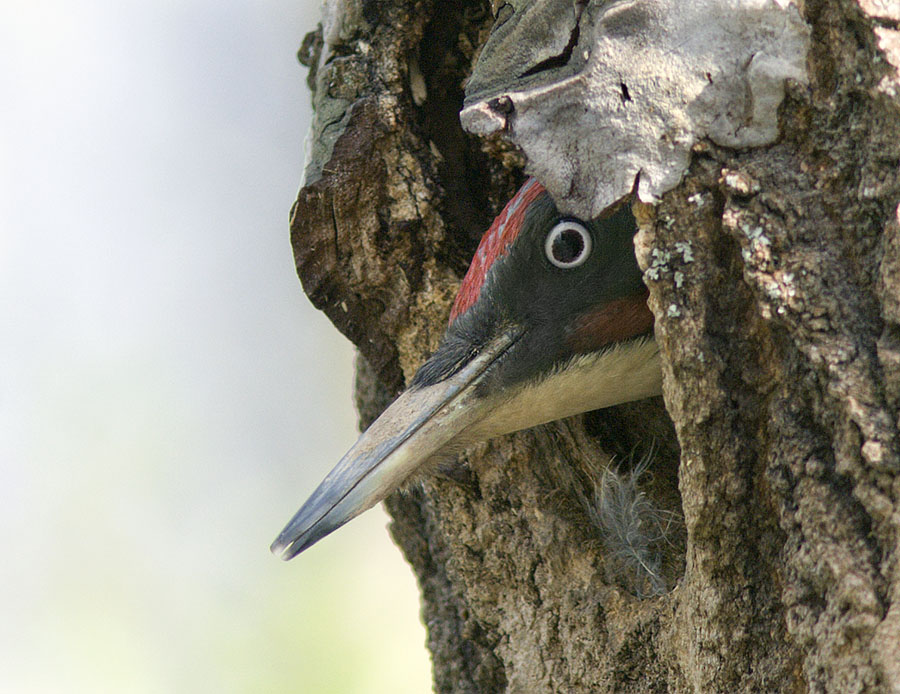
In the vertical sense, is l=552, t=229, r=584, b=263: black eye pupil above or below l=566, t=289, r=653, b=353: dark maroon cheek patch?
above

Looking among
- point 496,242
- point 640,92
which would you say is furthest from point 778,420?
point 496,242

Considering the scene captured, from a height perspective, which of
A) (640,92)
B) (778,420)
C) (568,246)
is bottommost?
(778,420)

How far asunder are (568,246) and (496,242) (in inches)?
5.4

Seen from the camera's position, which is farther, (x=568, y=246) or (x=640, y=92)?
(x=568, y=246)

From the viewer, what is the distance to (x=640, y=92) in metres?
1.43

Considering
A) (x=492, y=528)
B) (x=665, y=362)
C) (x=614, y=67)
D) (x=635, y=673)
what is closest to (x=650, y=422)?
(x=492, y=528)

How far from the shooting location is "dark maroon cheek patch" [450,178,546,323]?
1814 mm

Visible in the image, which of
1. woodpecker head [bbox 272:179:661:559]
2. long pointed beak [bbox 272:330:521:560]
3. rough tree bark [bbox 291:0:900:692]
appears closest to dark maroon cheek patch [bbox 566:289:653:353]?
woodpecker head [bbox 272:179:661:559]

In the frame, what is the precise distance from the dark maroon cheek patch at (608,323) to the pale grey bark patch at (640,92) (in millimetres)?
338

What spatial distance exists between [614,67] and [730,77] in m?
0.16

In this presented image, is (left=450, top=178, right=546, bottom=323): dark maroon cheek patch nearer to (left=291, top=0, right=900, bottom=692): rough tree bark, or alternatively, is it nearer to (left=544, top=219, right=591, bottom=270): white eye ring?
(left=544, top=219, right=591, bottom=270): white eye ring

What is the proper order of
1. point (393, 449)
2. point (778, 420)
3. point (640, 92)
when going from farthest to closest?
point (393, 449) < point (640, 92) < point (778, 420)

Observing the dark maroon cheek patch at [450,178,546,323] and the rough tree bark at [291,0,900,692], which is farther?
the dark maroon cheek patch at [450,178,546,323]

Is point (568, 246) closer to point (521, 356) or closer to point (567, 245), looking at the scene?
point (567, 245)
